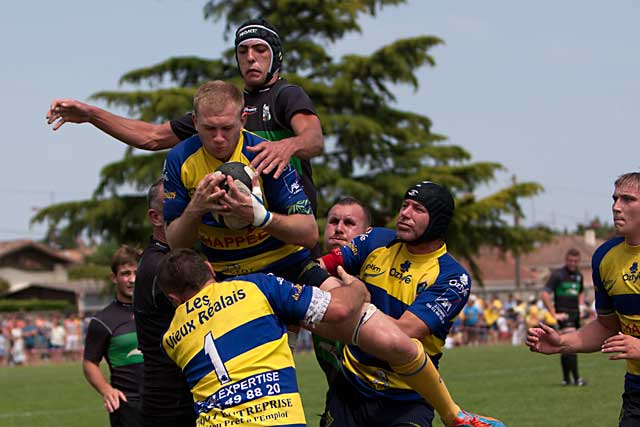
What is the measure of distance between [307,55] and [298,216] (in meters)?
34.8

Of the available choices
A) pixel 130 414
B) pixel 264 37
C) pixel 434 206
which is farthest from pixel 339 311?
pixel 130 414

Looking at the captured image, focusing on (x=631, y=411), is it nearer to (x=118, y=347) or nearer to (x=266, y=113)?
(x=266, y=113)

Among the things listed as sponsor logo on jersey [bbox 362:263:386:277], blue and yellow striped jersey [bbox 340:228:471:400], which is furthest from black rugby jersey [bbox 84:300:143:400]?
sponsor logo on jersey [bbox 362:263:386:277]

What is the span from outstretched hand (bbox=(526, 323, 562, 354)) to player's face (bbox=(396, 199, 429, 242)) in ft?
3.52

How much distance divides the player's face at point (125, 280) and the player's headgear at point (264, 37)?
3000mm

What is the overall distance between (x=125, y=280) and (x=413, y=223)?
11.8ft

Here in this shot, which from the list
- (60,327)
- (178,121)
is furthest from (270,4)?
(178,121)

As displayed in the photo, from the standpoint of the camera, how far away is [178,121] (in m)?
7.28

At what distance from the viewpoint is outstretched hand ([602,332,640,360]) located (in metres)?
6.41

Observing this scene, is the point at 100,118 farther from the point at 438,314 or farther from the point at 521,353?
the point at 521,353

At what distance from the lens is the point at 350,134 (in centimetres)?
4100

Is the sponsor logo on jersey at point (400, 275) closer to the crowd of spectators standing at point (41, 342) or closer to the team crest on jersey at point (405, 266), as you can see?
the team crest on jersey at point (405, 266)

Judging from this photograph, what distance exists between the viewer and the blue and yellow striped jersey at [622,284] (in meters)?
6.99

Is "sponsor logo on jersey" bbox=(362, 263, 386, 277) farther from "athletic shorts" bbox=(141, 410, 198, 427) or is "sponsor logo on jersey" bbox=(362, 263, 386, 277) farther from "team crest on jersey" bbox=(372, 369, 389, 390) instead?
"athletic shorts" bbox=(141, 410, 198, 427)
